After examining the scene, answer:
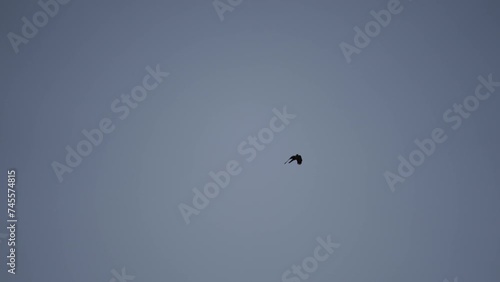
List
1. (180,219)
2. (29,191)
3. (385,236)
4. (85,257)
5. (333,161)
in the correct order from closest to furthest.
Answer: (29,191) → (85,257) → (385,236) → (180,219) → (333,161)

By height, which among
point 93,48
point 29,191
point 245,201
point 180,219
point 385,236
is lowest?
point 385,236

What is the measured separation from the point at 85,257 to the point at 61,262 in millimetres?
2751

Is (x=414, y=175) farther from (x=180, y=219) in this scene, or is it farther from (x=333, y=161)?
(x=333, y=161)

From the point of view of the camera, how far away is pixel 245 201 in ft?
438

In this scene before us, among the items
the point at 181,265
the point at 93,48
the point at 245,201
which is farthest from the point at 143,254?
the point at 245,201

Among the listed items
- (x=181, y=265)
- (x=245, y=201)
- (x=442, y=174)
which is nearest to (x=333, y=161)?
(x=245, y=201)

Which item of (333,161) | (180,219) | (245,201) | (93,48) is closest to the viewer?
(180,219)

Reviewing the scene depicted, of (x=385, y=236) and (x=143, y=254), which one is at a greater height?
(x=143, y=254)

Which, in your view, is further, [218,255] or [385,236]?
[218,255]

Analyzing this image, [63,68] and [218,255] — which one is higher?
[63,68]

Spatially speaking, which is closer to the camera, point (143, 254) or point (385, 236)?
point (143, 254)

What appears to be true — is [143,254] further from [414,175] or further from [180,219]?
[414,175]

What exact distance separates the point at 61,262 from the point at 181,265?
17335 mm

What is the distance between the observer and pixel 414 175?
46.3 m
